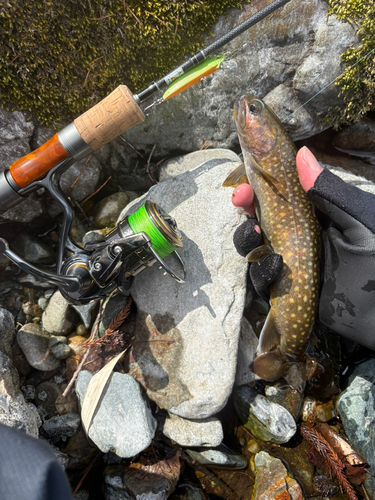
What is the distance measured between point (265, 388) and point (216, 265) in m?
1.47

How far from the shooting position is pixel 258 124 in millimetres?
3117

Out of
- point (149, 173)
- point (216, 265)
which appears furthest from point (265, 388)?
point (149, 173)

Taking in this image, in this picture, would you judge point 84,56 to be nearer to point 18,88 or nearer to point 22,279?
point 18,88

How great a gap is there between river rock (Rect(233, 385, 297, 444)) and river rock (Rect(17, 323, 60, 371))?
1.93 meters

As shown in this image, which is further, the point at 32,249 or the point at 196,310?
the point at 32,249

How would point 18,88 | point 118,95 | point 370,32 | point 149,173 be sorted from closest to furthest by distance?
1. point 118,95
2. point 18,88
3. point 370,32
4. point 149,173

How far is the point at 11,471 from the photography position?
1.46 metres

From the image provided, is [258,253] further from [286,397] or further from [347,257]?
[286,397]

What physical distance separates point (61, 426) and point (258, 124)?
133 inches

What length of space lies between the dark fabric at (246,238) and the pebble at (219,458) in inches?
76.0

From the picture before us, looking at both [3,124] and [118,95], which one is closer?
[118,95]

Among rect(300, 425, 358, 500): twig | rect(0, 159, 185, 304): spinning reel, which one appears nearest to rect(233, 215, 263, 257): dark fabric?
rect(0, 159, 185, 304): spinning reel

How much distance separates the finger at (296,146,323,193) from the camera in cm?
286

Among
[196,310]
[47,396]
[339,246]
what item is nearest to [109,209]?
[196,310]
